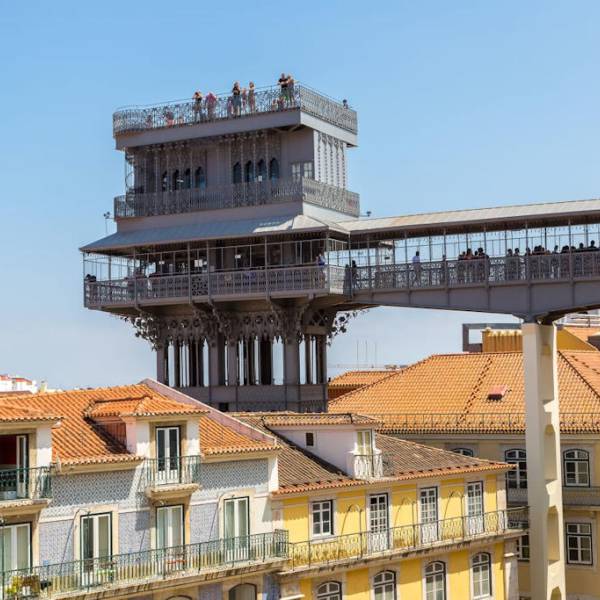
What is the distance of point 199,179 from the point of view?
65750 mm

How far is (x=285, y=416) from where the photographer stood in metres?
54.6

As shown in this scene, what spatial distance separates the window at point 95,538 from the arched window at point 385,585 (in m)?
12.2

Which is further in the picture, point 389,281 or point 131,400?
point 389,281

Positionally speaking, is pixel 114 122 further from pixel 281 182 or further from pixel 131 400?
pixel 131 400

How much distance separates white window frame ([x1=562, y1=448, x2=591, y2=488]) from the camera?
63438 millimetres

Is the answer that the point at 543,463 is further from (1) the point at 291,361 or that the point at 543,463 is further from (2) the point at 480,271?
(1) the point at 291,361

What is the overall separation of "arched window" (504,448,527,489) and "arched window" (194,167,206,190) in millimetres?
17935

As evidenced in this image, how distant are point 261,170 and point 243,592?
2322 cm

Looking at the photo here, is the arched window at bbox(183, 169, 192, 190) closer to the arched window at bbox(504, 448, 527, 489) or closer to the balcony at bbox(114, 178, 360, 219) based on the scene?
the balcony at bbox(114, 178, 360, 219)

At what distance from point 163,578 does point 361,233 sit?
23.4m

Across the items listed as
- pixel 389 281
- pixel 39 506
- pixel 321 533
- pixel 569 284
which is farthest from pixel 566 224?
pixel 39 506

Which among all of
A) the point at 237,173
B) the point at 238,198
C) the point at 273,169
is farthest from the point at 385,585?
the point at 237,173

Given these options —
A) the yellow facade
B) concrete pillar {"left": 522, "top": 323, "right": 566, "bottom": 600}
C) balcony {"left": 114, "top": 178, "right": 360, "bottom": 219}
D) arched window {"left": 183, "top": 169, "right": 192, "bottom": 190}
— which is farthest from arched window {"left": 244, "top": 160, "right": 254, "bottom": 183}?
the yellow facade

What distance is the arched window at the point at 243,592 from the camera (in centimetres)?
4638
